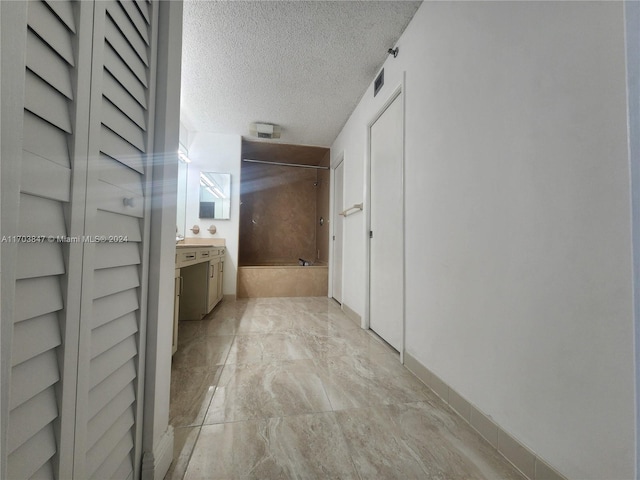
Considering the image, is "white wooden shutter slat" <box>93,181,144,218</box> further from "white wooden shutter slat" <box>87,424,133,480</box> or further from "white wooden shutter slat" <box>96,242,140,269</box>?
"white wooden shutter slat" <box>87,424,133,480</box>

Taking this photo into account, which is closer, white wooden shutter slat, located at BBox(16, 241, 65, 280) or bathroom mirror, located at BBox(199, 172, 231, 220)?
white wooden shutter slat, located at BBox(16, 241, 65, 280)

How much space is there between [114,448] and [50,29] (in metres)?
0.90

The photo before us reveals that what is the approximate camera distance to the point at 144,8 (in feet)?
2.45

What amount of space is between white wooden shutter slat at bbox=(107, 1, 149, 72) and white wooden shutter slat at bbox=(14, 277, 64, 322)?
Result: 594mm

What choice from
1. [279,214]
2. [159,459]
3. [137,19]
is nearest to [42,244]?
[137,19]

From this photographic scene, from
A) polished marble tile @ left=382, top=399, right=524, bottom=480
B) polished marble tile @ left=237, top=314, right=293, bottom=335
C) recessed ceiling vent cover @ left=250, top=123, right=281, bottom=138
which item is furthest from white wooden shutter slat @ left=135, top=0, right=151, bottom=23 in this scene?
recessed ceiling vent cover @ left=250, top=123, right=281, bottom=138

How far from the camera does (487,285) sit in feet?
3.43

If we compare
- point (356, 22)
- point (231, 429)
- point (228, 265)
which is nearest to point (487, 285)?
point (231, 429)

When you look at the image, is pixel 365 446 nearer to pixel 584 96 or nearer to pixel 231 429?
pixel 231 429

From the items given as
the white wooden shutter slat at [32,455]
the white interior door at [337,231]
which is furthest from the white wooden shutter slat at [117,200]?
the white interior door at [337,231]

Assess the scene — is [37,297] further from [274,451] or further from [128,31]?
[274,451]

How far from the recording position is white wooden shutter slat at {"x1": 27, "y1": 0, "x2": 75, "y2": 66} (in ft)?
1.35

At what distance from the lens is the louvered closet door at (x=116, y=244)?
1.81 ft

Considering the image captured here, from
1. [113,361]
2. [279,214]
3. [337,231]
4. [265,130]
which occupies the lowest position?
[113,361]
